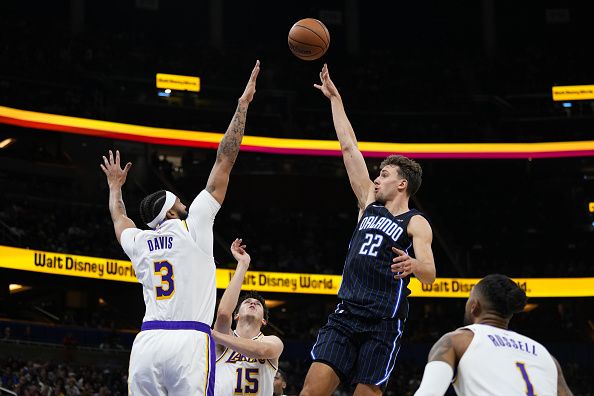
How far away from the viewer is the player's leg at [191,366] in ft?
19.9

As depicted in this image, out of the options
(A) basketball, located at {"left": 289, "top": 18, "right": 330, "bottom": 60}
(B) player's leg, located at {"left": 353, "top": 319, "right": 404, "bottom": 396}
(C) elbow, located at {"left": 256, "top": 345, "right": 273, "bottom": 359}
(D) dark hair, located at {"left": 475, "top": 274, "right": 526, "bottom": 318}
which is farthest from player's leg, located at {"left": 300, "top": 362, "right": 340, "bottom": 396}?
(A) basketball, located at {"left": 289, "top": 18, "right": 330, "bottom": 60}

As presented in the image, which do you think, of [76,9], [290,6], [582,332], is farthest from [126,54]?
[582,332]

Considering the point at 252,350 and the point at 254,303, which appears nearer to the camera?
the point at 252,350

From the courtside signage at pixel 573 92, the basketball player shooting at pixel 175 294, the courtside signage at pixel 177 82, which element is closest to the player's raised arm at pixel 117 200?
the basketball player shooting at pixel 175 294

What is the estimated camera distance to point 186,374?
606cm

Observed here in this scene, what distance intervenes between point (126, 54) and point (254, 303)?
94.3 feet

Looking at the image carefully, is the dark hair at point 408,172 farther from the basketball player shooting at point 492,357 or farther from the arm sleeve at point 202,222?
the basketball player shooting at point 492,357

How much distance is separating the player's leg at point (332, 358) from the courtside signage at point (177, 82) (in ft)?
92.7

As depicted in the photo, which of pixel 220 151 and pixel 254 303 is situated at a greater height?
pixel 220 151

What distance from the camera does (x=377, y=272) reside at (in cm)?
635

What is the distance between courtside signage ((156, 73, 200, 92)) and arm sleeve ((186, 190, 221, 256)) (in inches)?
1089

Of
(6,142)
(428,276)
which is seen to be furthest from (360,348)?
(6,142)

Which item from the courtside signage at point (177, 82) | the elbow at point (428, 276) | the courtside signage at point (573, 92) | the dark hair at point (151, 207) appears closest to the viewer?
the elbow at point (428, 276)

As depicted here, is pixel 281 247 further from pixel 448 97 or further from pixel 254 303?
pixel 254 303
